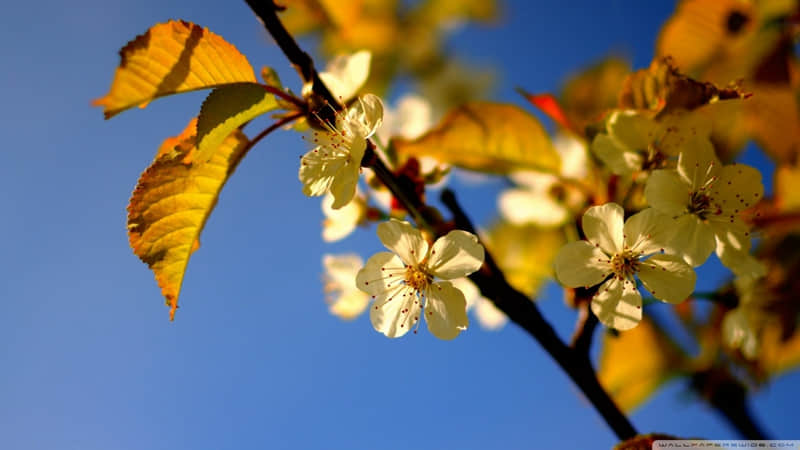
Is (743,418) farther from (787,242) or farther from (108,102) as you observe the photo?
(108,102)

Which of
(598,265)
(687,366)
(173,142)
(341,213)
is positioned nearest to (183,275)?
(173,142)

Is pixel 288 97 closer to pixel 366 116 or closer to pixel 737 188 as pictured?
pixel 366 116

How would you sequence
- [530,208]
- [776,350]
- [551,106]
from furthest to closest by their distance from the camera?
[776,350], [530,208], [551,106]

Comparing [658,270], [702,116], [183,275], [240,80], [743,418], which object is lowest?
[743,418]

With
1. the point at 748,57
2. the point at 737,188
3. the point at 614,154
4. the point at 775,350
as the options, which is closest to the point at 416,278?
the point at 614,154

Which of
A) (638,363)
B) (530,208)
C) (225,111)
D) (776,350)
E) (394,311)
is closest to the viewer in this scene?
(225,111)

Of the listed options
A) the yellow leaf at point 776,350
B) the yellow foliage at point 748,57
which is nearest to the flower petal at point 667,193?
the yellow foliage at point 748,57
